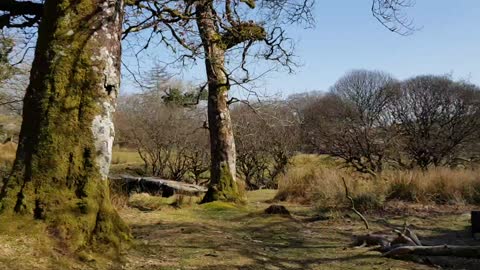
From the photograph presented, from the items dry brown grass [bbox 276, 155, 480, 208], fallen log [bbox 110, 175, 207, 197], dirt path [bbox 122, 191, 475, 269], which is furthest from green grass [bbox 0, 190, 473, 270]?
fallen log [bbox 110, 175, 207, 197]

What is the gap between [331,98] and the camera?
2783cm

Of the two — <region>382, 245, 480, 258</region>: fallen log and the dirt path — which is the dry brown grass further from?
<region>382, 245, 480, 258</region>: fallen log

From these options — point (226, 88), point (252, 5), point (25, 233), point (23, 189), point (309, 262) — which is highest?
point (252, 5)

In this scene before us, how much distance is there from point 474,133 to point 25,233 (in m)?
23.5

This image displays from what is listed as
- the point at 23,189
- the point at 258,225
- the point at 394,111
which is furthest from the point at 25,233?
the point at 394,111

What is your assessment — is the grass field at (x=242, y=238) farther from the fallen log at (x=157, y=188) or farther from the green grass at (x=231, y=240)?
the fallen log at (x=157, y=188)

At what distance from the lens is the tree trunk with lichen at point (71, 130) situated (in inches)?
171

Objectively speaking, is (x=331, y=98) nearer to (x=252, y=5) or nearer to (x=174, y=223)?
(x=252, y=5)

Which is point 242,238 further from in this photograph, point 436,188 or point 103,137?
point 436,188

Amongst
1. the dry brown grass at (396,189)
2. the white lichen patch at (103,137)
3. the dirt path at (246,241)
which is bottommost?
the dirt path at (246,241)

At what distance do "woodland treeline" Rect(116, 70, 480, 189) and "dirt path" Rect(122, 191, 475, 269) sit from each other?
44.6 feet

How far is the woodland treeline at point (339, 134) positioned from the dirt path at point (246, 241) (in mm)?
13605

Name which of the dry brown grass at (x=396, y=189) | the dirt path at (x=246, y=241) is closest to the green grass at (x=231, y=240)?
the dirt path at (x=246, y=241)

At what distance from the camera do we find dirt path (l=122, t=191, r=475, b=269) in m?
5.06
